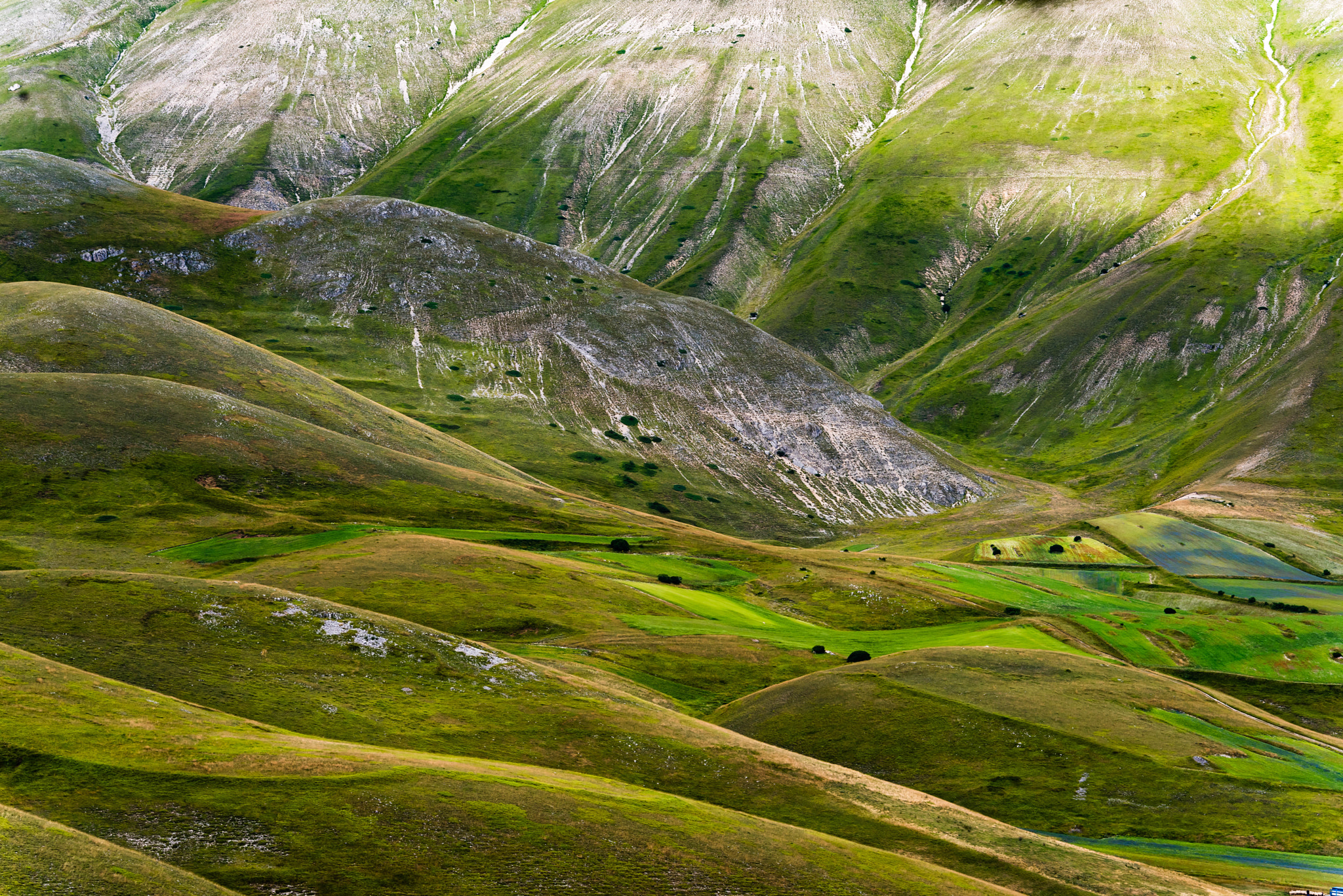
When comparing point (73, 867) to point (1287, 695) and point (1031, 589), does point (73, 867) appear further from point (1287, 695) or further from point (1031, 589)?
point (1031, 589)

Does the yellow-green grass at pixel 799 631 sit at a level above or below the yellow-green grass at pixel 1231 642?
below

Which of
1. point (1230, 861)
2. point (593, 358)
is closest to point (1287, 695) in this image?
point (1230, 861)

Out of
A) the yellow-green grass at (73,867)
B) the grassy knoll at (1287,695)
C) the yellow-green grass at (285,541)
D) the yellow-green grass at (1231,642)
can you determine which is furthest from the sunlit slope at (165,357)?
the yellow-green grass at (73,867)

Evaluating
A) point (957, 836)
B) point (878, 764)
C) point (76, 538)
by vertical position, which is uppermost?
point (957, 836)

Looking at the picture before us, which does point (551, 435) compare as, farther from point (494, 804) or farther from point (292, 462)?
point (494, 804)

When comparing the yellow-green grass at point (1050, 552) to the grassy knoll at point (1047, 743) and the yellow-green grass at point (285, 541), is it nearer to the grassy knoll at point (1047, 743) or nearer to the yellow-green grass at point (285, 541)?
the grassy knoll at point (1047, 743)

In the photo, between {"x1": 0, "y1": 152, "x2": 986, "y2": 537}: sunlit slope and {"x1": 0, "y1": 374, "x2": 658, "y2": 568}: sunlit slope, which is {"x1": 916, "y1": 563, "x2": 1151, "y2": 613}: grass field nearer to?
{"x1": 0, "y1": 374, "x2": 658, "y2": 568}: sunlit slope

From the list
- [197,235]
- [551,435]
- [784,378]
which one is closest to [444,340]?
[551,435]
